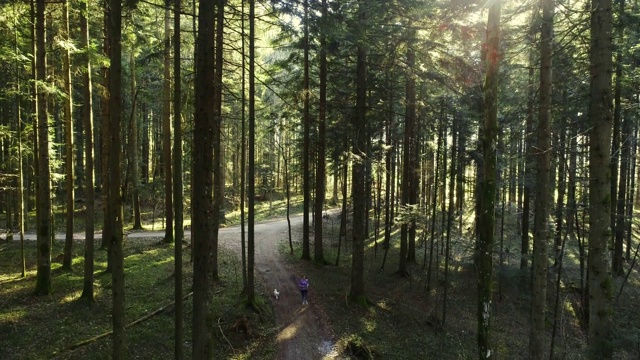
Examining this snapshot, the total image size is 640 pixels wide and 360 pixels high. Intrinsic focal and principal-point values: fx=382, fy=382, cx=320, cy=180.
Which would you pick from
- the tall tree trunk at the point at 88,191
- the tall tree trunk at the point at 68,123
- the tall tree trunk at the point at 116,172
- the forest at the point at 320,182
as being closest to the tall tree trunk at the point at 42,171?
the forest at the point at 320,182

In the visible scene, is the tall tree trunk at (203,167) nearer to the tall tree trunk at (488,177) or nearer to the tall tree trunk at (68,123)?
the tall tree trunk at (488,177)

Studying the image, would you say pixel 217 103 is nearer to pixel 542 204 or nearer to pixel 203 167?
pixel 203 167

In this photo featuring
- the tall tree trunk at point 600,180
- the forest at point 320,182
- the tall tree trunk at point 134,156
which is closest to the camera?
the tall tree trunk at point 600,180

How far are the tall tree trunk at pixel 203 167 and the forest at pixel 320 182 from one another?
0.12ft

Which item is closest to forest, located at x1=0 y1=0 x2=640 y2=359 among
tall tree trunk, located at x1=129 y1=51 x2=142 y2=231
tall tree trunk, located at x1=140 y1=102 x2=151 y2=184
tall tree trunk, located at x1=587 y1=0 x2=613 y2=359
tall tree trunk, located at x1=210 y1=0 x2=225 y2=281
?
tall tree trunk, located at x1=587 y1=0 x2=613 y2=359

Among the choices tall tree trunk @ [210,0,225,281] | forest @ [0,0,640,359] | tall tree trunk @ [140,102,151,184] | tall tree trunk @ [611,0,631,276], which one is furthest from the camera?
tall tree trunk @ [140,102,151,184]

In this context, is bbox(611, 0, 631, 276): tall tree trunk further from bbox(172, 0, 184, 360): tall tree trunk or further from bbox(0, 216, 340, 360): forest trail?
bbox(172, 0, 184, 360): tall tree trunk

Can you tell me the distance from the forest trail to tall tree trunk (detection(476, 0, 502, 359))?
24.5 ft

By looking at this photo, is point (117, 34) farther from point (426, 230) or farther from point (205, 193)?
point (426, 230)

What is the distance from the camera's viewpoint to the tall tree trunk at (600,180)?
662cm

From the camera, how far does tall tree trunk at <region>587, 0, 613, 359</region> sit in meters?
6.62

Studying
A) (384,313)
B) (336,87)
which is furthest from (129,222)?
(384,313)

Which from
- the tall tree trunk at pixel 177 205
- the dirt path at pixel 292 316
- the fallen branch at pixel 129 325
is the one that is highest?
the tall tree trunk at pixel 177 205

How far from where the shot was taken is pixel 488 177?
6.53 meters
